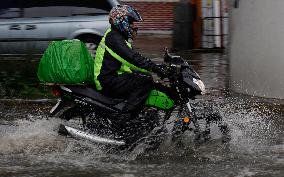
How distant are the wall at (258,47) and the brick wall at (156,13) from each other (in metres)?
13.4

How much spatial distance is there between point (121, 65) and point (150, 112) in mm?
613

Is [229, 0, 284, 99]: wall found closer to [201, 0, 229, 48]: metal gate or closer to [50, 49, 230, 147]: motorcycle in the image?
[50, 49, 230, 147]: motorcycle

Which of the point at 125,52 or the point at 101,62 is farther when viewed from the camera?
the point at 101,62

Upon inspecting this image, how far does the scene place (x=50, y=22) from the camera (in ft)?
53.8

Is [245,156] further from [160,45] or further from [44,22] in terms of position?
[160,45]

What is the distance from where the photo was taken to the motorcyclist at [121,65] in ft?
27.5

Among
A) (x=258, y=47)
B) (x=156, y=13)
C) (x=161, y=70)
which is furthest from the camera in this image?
(x=156, y=13)

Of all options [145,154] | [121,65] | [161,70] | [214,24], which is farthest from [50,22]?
[161,70]

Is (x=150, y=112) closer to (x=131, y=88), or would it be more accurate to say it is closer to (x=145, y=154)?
(x=131, y=88)

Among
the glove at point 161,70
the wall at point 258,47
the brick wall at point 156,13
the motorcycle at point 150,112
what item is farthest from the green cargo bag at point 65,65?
the brick wall at point 156,13

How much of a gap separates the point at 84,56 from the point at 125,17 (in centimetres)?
66

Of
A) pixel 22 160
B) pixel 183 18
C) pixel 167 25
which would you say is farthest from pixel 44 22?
pixel 167 25

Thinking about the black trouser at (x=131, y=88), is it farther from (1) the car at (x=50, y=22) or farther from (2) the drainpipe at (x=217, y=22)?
(2) the drainpipe at (x=217, y=22)

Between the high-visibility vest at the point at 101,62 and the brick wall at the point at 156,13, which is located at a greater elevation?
the high-visibility vest at the point at 101,62
